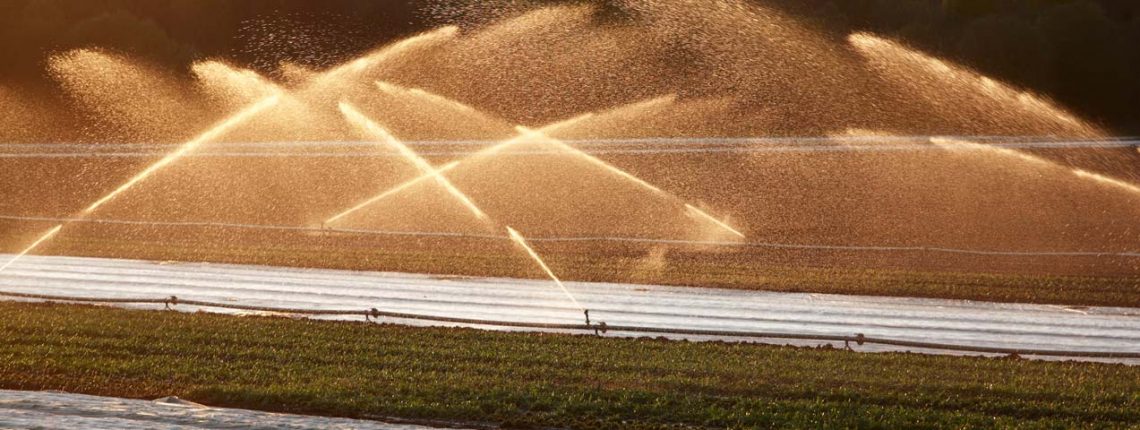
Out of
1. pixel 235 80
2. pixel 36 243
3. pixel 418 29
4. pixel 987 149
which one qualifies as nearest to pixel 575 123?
pixel 418 29

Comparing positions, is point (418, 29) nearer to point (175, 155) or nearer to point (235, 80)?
point (235, 80)

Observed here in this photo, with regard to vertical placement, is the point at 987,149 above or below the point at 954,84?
below

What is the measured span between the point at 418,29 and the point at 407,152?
11900 millimetres

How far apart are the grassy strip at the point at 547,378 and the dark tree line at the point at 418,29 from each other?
30268mm

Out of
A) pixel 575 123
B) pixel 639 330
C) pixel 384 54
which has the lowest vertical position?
pixel 639 330

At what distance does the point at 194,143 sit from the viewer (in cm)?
5647

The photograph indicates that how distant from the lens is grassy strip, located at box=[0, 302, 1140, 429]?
1970 cm

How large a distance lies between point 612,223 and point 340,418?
77.4 ft

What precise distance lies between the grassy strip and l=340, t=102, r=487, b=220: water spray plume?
19799 millimetres

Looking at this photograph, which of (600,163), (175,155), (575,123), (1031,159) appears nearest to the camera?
(1031,159)

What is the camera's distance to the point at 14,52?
6262 centimetres

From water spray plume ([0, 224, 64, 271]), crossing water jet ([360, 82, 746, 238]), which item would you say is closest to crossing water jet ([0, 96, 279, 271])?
water spray plume ([0, 224, 64, 271])

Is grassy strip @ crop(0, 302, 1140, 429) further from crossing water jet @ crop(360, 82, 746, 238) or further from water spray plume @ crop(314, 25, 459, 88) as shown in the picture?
water spray plume @ crop(314, 25, 459, 88)

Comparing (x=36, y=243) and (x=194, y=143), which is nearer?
(x=36, y=243)
